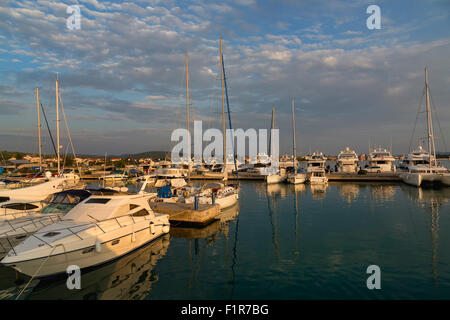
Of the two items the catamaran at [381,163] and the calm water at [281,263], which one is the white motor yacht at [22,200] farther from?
the catamaran at [381,163]

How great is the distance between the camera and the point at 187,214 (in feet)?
58.3

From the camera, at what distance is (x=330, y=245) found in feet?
44.9

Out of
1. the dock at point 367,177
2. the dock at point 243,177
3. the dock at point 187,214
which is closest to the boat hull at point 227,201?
the dock at point 187,214

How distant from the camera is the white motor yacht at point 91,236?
9.14 meters

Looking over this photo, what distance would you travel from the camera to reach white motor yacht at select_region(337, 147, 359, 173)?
53906 mm

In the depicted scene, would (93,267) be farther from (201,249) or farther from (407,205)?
(407,205)

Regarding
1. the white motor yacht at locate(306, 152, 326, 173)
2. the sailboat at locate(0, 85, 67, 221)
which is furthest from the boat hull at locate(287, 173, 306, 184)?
the sailboat at locate(0, 85, 67, 221)

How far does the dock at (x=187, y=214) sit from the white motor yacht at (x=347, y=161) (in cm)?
4343

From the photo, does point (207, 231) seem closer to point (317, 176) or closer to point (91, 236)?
point (91, 236)

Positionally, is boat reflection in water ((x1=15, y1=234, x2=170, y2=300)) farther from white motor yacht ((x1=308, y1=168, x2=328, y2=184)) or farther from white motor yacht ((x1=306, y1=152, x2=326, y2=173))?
white motor yacht ((x1=306, y1=152, x2=326, y2=173))

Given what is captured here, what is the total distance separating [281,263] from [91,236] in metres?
8.06
